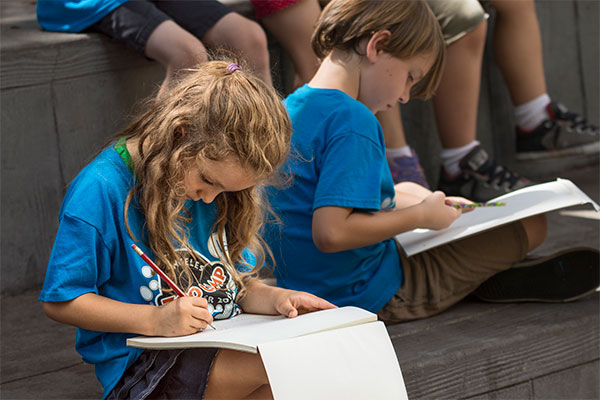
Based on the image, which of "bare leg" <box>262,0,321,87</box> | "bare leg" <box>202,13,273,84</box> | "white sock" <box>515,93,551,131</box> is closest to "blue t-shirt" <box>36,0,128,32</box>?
"bare leg" <box>202,13,273,84</box>

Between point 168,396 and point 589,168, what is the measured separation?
2501mm

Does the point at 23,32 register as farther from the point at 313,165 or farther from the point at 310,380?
the point at 310,380

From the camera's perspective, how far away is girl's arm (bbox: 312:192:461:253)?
1.71 m

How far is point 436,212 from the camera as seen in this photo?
184 cm

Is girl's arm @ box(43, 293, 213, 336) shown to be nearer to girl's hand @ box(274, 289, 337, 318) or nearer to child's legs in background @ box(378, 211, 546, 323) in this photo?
girl's hand @ box(274, 289, 337, 318)

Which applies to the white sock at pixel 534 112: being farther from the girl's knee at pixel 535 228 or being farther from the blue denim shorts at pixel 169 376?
the blue denim shorts at pixel 169 376

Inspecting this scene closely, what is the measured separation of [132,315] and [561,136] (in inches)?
94.6

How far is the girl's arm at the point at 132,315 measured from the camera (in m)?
1.32

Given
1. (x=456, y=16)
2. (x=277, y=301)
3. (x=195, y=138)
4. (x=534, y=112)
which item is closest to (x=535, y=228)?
(x=277, y=301)

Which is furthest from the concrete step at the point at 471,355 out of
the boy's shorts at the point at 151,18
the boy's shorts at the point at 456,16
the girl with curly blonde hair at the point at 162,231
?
the boy's shorts at the point at 456,16

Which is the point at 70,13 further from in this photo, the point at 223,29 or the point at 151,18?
the point at 223,29

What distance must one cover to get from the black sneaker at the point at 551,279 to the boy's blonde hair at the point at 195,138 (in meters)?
0.92

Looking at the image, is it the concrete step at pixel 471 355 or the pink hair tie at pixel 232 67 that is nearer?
the pink hair tie at pixel 232 67

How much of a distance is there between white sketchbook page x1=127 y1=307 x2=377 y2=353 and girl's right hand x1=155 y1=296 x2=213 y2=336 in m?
0.01
